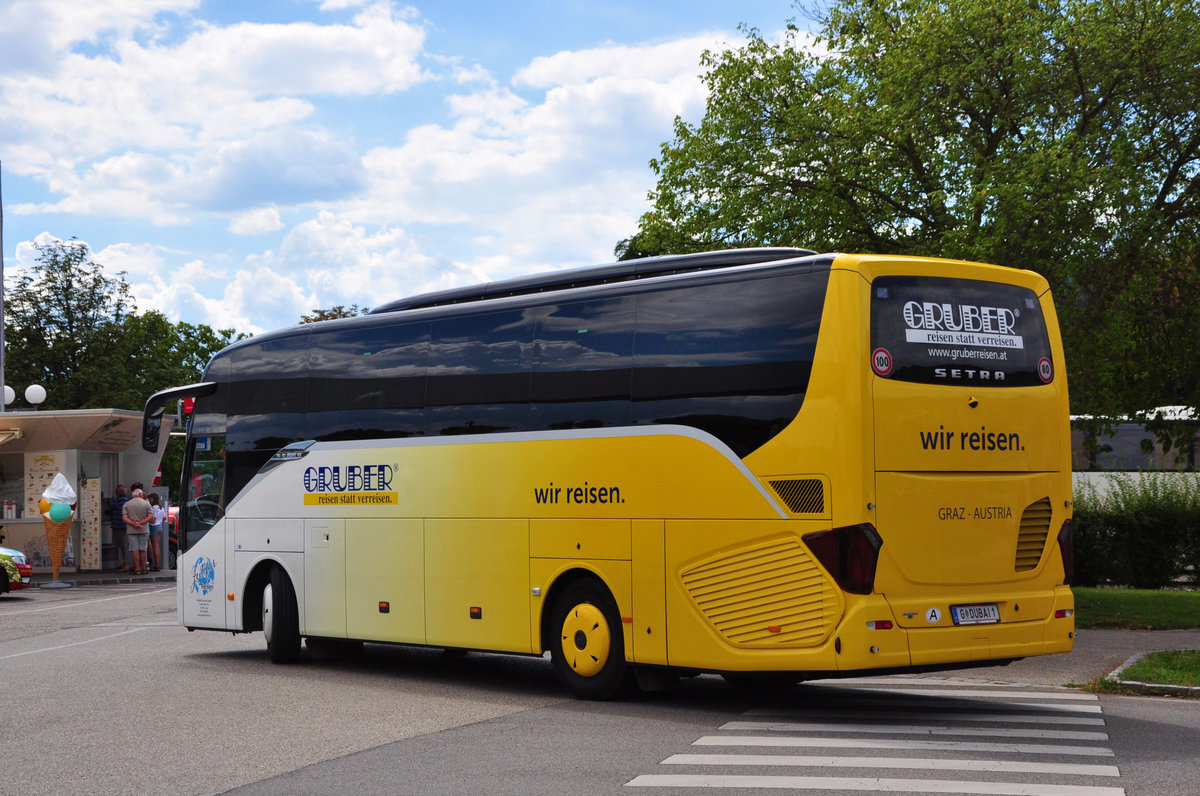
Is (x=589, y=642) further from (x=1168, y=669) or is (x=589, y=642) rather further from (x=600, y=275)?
(x=1168, y=669)

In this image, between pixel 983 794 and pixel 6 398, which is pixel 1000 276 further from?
pixel 6 398

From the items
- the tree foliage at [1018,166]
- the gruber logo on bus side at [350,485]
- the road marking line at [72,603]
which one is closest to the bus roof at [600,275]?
the gruber logo on bus side at [350,485]

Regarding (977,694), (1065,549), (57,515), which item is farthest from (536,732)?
(57,515)

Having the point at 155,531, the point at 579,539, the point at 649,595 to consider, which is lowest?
the point at 649,595

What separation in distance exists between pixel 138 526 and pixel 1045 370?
89.1ft

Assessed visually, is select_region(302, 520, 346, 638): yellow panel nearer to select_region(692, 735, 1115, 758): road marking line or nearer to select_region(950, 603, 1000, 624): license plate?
select_region(692, 735, 1115, 758): road marking line

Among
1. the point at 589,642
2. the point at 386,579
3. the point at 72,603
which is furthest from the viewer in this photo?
the point at 72,603

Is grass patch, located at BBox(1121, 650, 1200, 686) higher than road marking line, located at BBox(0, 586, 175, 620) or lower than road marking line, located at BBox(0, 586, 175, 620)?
lower

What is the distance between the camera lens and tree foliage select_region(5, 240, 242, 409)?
5656cm

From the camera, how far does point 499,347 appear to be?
1284cm

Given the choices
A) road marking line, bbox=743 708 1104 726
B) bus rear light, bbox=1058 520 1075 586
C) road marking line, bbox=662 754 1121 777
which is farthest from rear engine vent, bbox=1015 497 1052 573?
→ road marking line, bbox=662 754 1121 777

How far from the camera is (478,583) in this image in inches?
508

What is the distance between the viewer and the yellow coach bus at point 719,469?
33.1 ft

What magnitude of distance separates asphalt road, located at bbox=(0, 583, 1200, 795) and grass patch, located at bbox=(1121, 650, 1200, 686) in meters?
0.46
